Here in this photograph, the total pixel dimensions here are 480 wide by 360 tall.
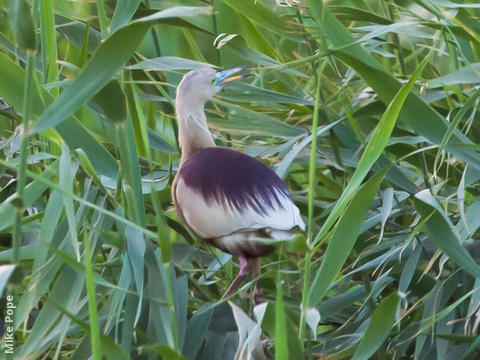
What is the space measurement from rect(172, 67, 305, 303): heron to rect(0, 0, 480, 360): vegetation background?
34 millimetres

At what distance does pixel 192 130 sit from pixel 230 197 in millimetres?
145

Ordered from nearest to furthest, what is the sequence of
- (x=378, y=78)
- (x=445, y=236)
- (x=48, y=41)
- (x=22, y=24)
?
Answer: (x=22, y=24)
(x=445, y=236)
(x=378, y=78)
(x=48, y=41)

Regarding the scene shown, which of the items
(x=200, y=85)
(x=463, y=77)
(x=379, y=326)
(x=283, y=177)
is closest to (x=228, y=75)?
(x=200, y=85)

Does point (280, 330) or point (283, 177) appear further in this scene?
point (283, 177)

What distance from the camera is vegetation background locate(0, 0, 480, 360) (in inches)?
39.3

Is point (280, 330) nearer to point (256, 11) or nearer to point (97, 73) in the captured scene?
point (97, 73)

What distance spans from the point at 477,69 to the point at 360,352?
44 cm

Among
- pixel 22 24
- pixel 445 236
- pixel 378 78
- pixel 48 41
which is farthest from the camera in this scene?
pixel 48 41

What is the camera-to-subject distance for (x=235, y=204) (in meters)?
1.11

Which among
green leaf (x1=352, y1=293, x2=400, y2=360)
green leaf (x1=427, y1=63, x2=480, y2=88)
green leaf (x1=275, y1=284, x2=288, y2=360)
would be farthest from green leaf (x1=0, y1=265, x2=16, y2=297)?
green leaf (x1=427, y1=63, x2=480, y2=88)

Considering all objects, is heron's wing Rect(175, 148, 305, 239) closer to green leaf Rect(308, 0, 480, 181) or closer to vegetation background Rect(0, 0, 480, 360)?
vegetation background Rect(0, 0, 480, 360)

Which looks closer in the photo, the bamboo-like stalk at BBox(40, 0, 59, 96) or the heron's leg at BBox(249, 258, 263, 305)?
the heron's leg at BBox(249, 258, 263, 305)

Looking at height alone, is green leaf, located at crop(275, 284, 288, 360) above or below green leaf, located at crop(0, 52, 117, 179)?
below

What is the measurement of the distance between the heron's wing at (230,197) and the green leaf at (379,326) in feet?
0.52
